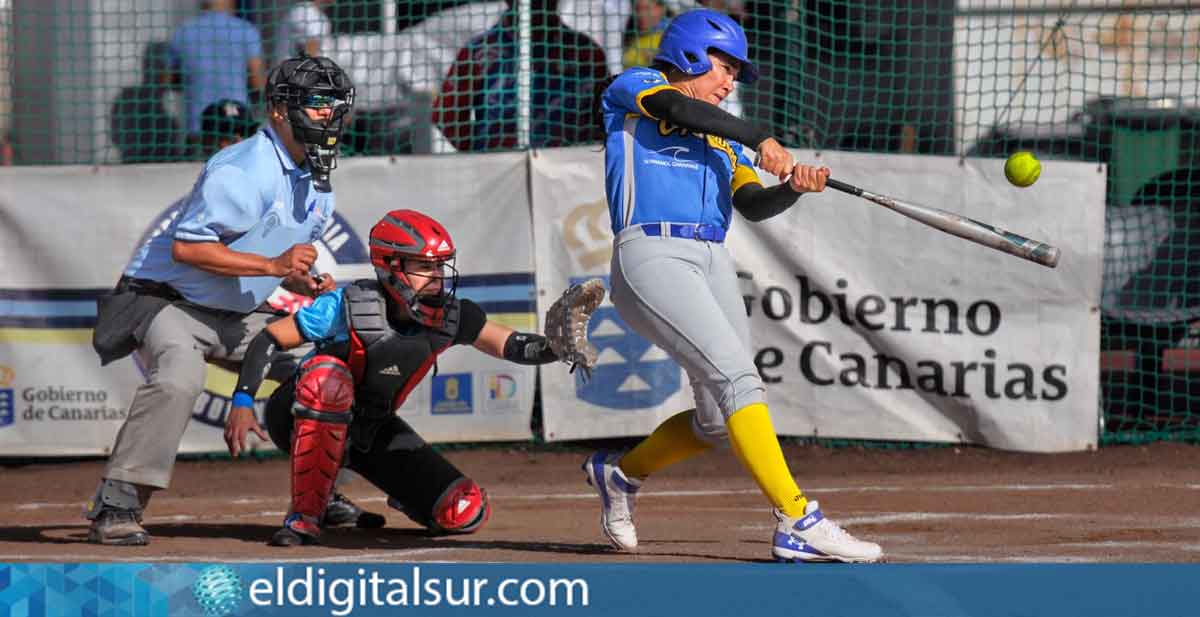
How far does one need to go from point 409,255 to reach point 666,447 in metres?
1.08

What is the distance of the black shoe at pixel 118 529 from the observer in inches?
240

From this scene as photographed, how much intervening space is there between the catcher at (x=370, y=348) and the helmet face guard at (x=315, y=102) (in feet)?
1.43

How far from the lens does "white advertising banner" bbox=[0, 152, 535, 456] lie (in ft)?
28.8

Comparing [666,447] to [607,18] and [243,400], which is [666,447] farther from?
[607,18]

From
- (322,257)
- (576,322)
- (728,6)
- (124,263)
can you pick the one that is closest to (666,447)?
(576,322)

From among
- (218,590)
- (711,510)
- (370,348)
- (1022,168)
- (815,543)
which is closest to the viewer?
(218,590)

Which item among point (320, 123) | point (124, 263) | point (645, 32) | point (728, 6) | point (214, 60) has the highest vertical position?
point (728, 6)

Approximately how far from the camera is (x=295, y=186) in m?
6.31

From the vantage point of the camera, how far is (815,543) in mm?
5164

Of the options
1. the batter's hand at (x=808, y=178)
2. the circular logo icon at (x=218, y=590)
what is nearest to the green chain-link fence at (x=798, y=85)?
the batter's hand at (x=808, y=178)

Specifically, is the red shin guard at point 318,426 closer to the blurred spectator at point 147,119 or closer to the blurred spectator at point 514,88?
the blurred spectator at point 514,88

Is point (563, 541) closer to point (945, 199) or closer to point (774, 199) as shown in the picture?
point (774, 199)

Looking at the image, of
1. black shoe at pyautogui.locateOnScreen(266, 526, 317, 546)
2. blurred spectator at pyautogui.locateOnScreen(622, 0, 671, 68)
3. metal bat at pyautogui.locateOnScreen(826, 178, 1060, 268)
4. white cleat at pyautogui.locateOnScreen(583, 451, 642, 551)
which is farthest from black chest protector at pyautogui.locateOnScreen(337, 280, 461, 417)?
blurred spectator at pyautogui.locateOnScreen(622, 0, 671, 68)

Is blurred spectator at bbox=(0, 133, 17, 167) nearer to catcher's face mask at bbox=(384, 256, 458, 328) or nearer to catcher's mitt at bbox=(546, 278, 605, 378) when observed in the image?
catcher's face mask at bbox=(384, 256, 458, 328)
